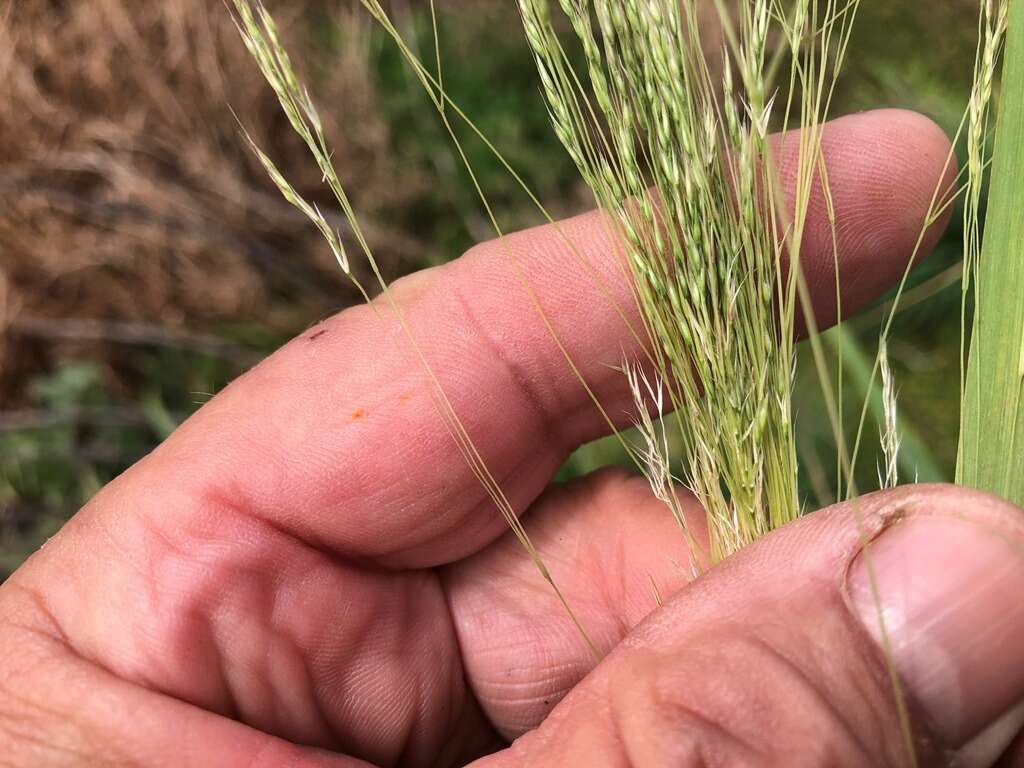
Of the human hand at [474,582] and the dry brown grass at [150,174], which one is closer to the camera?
the human hand at [474,582]

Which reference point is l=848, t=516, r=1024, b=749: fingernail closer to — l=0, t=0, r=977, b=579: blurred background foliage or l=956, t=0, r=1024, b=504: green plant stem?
l=956, t=0, r=1024, b=504: green plant stem

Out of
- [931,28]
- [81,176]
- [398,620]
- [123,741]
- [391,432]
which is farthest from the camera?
[81,176]

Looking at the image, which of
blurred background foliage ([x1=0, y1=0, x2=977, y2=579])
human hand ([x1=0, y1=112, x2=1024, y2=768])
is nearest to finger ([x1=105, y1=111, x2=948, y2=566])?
human hand ([x1=0, y1=112, x2=1024, y2=768])

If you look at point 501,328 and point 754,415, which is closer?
point 754,415

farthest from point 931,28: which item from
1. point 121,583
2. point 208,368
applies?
point 121,583

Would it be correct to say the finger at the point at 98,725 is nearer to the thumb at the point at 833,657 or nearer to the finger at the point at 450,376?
the finger at the point at 450,376

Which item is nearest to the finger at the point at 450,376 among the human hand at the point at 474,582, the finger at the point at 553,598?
the human hand at the point at 474,582

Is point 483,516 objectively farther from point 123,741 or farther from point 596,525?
point 123,741

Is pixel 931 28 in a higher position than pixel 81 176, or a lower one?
lower
